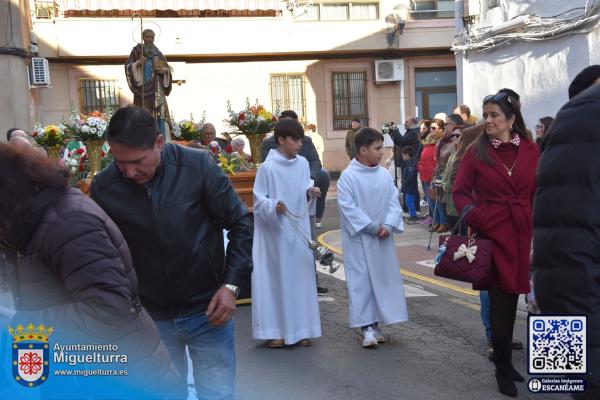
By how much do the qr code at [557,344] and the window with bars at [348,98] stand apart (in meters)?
22.8

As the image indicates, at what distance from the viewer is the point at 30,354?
266cm

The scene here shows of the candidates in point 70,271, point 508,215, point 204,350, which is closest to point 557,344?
point 204,350

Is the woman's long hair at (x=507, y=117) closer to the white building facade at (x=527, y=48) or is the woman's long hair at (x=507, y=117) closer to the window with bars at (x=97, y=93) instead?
the white building facade at (x=527, y=48)

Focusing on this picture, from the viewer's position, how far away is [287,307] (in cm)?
661

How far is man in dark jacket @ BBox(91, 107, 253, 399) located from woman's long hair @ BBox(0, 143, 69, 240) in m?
0.64

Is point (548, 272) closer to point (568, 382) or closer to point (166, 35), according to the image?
point (568, 382)

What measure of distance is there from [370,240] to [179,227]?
132 inches

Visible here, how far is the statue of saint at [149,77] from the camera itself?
10.0m

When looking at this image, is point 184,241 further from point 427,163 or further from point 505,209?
point 427,163

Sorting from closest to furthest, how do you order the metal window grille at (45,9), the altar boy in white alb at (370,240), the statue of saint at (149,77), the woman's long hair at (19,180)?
the woman's long hair at (19,180)
the altar boy in white alb at (370,240)
the statue of saint at (149,77)
the metal window grille at (45,9)

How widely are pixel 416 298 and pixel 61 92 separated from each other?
18.2 metres

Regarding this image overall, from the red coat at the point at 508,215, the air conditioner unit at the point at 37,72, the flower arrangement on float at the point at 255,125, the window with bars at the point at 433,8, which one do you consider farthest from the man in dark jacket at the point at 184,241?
the window with bars at the point at 433,8

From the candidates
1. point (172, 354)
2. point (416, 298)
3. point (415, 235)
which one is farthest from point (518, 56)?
point (172, 354)

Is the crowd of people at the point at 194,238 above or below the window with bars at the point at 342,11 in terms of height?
below
